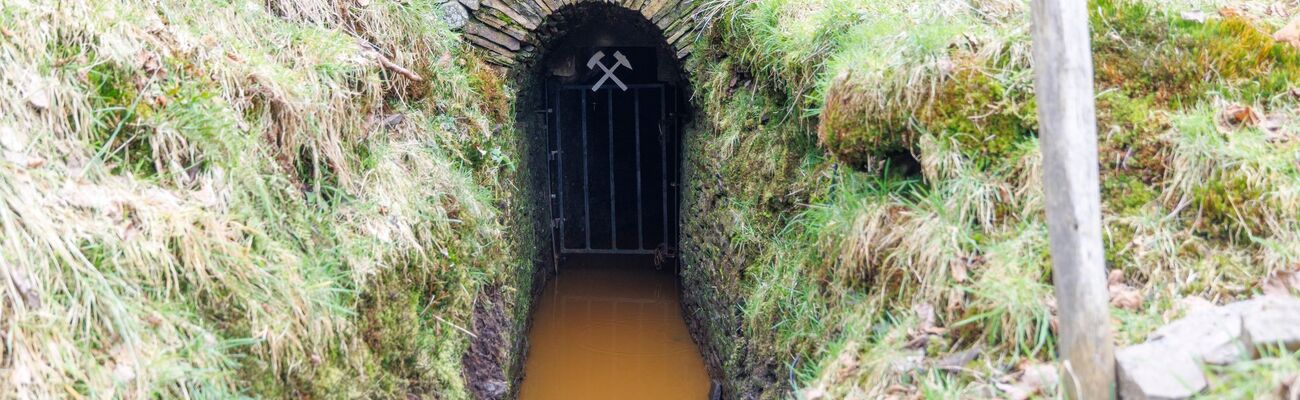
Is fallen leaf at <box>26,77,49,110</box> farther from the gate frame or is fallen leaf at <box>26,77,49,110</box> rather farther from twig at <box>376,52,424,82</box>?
the gate frame

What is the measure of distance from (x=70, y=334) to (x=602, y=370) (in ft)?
14.8

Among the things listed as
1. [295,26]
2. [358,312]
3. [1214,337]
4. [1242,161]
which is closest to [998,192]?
[1242,161]

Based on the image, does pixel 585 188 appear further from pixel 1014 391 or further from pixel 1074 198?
pixel 1074 198

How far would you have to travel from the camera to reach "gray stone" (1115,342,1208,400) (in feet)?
6.46

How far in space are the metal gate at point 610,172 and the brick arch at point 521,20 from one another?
255 centimetres

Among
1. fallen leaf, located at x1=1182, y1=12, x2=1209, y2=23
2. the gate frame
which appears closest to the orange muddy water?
the gate frame

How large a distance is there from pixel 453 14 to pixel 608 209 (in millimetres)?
4338

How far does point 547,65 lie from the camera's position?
294 inches

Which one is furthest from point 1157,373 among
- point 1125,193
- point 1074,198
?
point 1125,193

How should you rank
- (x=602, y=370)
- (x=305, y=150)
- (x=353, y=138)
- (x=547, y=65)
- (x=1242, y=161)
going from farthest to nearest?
(x=547, y=65), (x=602, y=370), (x=353, y=138), (x=305, y=150), (x=1242, y=161)

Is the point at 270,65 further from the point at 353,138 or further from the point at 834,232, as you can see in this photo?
the point at 834,232

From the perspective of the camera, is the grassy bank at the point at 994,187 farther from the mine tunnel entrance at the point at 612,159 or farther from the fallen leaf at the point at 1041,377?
the mine tunnel entrance at the point at 612,159

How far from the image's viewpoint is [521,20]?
5996mm

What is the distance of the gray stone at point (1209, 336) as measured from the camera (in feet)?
6.56
